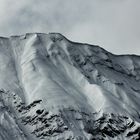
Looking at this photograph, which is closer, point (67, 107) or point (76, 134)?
point (76, 134)

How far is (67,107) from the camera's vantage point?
198 m

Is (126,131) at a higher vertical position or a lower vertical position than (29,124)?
lower

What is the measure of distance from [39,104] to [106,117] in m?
19.3

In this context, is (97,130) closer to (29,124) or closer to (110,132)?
(110,132)

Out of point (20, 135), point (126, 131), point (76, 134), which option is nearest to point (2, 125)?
point (20, 135)

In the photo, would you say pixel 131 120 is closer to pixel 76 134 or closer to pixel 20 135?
pixel 76 134

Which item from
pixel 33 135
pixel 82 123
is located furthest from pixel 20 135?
pixel 82 123

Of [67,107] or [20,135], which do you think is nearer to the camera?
[20,135]

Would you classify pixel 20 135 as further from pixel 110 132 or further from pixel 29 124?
pixel 110 132

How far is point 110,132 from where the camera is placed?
19375 centimetres

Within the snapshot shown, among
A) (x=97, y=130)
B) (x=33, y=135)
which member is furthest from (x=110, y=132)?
(x=33, y=135)

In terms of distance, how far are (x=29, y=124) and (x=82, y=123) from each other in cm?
1499

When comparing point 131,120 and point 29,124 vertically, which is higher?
point 29,124

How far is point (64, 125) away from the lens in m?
190
